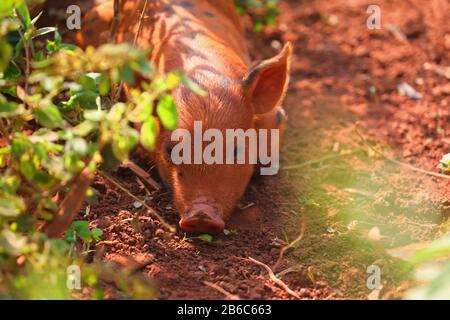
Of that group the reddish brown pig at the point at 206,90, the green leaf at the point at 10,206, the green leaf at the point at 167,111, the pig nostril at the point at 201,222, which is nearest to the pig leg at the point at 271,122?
Answer: the reddish brown pig at the point at 206,90

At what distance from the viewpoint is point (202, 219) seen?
14.6 feet

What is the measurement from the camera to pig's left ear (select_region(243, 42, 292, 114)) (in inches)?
194

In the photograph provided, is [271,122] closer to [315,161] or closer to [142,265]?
[315,161]

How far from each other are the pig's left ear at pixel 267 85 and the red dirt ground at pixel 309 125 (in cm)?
59

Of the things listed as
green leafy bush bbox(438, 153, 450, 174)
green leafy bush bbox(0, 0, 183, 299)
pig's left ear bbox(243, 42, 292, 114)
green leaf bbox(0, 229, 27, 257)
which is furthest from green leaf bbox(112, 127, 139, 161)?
green leafy bush bbox(438, 153, 450, 174)

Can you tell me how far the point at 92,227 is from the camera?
4363mm

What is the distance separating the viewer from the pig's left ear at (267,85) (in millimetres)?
4938

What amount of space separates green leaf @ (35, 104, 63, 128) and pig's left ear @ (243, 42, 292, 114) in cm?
185

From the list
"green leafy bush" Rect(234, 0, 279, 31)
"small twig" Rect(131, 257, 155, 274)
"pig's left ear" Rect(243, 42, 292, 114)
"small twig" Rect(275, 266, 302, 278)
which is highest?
"green leafy bush" Rect(234, 0, 279, 31)

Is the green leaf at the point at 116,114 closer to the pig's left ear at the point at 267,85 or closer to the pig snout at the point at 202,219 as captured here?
the pig snout at the point at 202,219

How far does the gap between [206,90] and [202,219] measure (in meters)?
0.92

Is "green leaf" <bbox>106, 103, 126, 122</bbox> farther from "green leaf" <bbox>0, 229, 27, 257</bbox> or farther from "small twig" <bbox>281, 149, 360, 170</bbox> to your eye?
"small twig" <bbox>281, 149, 360, 170</bbox>
